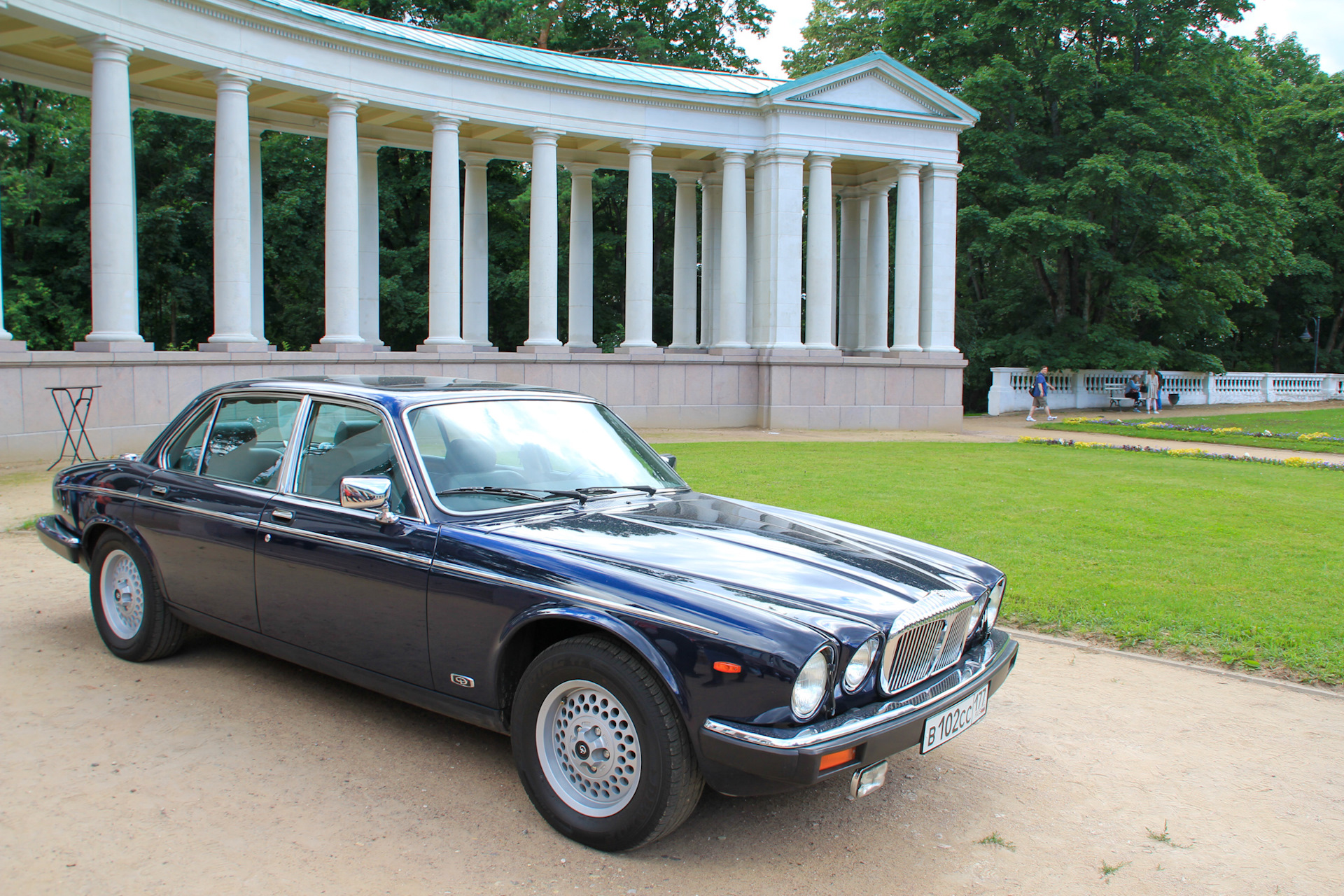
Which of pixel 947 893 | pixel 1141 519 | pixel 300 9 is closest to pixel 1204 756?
pixel 947 893

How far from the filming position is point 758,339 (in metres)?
28.9

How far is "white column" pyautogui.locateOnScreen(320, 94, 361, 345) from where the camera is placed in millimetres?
23000

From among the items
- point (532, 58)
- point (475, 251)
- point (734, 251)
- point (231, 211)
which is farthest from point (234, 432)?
point (475, 251)

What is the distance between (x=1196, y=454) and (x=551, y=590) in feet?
65.9

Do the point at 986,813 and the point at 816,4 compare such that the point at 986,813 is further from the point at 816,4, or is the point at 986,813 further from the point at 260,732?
the point at 816,4

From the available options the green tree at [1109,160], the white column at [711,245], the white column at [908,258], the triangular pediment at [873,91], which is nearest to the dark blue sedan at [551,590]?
the triangular pediment at [873,91]

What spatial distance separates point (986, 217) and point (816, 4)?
17.5 m

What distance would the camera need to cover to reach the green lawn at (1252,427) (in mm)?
23383

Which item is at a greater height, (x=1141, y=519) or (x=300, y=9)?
(x=300, y=9)

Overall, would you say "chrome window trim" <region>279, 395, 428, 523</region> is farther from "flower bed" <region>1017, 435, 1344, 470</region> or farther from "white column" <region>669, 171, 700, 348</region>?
"white column" <region>669, 171, 700, 348</region>

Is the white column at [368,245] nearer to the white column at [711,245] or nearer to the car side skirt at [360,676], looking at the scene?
the white column at [711,245]

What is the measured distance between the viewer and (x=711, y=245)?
32.2 meters

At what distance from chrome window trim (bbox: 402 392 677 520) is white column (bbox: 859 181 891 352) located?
28.4 meters

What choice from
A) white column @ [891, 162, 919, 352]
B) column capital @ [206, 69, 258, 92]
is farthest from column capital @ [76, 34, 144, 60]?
white column @ [891, 162, 919, 352]
